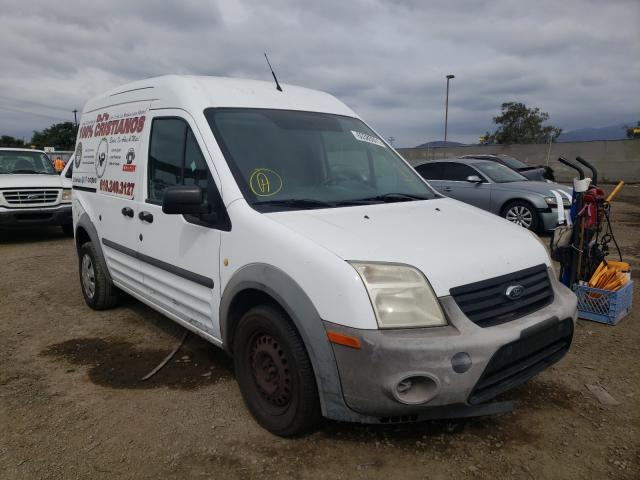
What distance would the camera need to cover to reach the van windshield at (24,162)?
9.92m

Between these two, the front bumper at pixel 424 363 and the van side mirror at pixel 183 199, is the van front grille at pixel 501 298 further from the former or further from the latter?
the van side mirror at pixel 183 199

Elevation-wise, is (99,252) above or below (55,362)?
above

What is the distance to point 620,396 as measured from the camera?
3.15 meters

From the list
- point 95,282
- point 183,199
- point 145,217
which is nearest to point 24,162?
point 95,282

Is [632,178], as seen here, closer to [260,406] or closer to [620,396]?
[620,396]

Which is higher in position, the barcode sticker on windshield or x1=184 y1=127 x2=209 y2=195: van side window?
the barcode sticker on windshield

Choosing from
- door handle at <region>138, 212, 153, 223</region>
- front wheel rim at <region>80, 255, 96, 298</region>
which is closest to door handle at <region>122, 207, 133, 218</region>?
door handle at <region>138, 212, 153, 223</region>

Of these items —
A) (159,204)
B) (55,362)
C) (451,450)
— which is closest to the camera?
(451,450)

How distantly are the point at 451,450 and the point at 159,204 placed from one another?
2465 mm

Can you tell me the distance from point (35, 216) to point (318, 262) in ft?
28.4

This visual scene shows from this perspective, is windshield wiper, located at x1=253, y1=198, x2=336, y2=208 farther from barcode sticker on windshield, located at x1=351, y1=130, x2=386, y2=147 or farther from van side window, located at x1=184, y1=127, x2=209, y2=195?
barcode sticker on windshield, located at x1=351, y1=130, x2=386, y2=147

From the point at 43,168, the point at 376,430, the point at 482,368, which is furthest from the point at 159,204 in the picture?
the point at 43,168

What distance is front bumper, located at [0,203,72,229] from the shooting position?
8.79m

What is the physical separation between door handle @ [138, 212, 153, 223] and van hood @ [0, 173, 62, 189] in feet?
22.0
